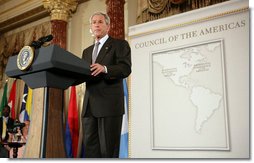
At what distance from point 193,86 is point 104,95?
1.85ft

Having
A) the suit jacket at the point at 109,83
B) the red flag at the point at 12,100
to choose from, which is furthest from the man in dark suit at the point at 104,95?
the red flag at the point at 12,100

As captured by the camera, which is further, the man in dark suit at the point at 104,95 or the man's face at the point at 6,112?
the man's face at the point at 6,112

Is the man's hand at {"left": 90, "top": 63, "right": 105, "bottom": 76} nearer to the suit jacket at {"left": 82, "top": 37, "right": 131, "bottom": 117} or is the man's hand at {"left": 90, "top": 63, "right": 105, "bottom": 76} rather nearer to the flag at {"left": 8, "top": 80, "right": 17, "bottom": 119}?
the suit jacket at {"left": 82, "top": 37, "right": 131, "bottom": 117}

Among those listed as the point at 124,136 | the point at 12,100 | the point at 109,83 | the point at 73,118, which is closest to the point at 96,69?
the point at 109,83

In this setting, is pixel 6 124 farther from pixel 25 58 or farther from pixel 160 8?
pixel 160 8

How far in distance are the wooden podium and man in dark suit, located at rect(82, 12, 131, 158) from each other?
183mm

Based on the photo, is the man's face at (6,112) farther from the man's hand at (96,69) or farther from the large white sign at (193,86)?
the man's hand at (96,69)

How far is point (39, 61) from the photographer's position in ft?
5.72

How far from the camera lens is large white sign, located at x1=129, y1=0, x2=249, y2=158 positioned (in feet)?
5.98

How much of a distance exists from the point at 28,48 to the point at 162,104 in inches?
36.3

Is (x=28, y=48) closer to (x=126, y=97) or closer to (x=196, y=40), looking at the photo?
(x=126, y=97)

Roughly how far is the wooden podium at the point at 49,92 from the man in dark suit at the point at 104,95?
18 centimetres

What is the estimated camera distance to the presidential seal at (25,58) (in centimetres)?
180

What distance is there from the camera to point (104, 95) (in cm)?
203
